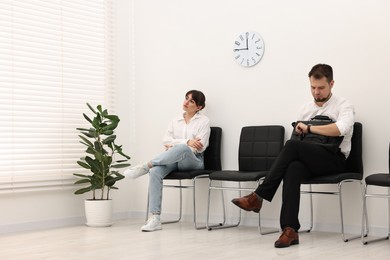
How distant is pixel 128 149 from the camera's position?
20.7 ft

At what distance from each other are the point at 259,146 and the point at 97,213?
1559mm

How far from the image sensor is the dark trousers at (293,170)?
4211 millimetres

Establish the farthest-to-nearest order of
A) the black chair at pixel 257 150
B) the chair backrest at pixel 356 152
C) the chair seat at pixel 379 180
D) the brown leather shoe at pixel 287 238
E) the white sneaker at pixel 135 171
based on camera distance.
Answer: the white sneaker at pixel 135 171, the black chair at pixel 257 150, the chair backrest at pixel 356 152, the brown leather shoe at pixel 287 238, the chair seat at pixel 379 180

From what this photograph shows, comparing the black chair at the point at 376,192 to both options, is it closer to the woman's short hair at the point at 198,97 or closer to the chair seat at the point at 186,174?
the chair seat at the point at 186,174

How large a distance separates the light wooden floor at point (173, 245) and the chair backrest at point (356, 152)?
535 millimetres

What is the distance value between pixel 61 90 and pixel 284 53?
206 centimetres

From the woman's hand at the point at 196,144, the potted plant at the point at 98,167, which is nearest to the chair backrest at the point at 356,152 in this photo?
the woman's hand at the point at 196,144

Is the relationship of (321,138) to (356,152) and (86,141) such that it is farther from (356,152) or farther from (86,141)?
(86,141)

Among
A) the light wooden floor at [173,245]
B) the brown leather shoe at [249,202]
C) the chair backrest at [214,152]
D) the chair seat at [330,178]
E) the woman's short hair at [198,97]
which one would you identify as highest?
the woman's short hair at [198,97]

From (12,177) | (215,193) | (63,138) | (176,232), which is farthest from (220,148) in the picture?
(12,177)

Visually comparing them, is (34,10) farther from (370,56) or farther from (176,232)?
(370,56)

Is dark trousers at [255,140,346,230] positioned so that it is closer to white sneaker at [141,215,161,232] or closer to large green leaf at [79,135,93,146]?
white sneaker at [141,215,161,232]

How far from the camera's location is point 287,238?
4.15 m

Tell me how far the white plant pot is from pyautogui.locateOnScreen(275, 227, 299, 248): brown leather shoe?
1.90m
